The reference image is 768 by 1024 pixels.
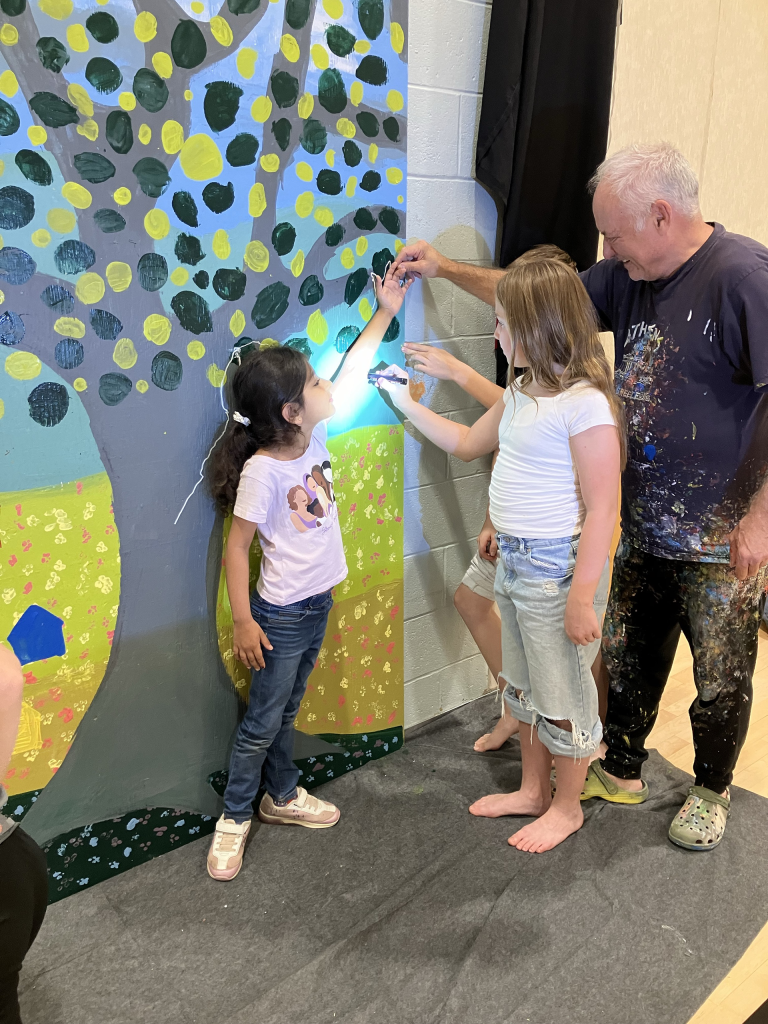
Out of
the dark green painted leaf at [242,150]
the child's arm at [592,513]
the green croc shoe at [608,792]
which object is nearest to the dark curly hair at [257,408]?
the dark green painted leaf at [242,150]

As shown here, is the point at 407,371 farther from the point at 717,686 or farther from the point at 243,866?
the point at 243,866

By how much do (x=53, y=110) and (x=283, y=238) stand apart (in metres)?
0.49

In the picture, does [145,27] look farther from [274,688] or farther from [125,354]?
[274,688]

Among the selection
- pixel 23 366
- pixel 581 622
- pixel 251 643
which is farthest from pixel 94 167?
pixel 581 622

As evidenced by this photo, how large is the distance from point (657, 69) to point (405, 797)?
90.2 inches

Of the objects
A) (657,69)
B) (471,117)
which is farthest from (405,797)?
(657,69)

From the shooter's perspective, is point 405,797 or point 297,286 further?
point 405,797

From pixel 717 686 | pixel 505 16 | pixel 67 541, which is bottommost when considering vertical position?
pixel 717 686

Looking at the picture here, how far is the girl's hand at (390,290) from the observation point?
189 cm

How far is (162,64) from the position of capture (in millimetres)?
1431

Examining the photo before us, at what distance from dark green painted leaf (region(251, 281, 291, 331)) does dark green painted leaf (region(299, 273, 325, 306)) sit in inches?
1.5

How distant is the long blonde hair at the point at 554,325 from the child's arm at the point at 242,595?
0.69 meters

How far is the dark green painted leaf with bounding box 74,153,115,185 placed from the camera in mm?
1391

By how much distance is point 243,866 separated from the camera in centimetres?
178
